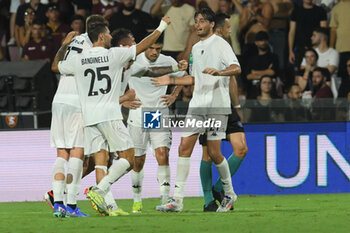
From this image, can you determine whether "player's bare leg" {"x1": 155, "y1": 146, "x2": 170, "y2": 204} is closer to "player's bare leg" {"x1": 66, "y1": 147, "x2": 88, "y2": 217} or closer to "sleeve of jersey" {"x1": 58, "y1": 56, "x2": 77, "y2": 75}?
"player's bare leg" {"x1": 66, "y1": 147, "x2": 88, "y2": 217}

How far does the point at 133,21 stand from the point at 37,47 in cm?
184

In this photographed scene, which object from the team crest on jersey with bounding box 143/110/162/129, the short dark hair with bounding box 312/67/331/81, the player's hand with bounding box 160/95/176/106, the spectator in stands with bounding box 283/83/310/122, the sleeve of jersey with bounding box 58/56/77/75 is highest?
the sleeve of jersey with bounding box 58/56/77/75

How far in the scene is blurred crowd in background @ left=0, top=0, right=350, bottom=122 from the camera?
16.2 metres

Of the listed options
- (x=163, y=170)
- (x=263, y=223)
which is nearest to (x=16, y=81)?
(x=163, y=170)

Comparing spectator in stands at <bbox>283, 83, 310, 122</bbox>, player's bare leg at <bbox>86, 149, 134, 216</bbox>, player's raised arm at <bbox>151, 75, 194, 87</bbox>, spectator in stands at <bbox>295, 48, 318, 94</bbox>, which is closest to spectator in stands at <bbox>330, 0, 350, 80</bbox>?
spectator in stands at <bbox>295, 48, 318, 94</bbox>

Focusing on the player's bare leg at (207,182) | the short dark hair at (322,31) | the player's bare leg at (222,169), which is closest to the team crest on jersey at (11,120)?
the player's bare leg at (207,182)

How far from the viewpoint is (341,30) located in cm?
1709

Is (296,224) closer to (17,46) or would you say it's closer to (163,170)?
(163,170)

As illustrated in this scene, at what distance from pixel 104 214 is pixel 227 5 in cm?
786

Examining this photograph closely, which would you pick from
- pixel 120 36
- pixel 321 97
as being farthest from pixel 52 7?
pixel 120 36

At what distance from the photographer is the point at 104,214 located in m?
10.3

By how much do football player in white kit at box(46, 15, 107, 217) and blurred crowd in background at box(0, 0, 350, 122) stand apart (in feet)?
15.1

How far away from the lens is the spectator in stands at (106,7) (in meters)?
17.8

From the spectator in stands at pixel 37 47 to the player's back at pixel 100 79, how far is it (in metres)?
6.89
